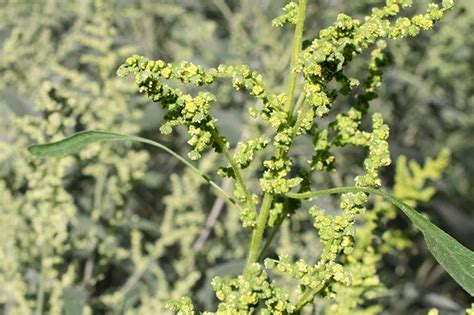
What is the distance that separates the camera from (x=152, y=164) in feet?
12.9

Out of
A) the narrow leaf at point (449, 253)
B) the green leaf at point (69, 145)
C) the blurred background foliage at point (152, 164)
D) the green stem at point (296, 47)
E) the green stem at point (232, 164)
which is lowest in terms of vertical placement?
the narrow leaf at point (449, 253)

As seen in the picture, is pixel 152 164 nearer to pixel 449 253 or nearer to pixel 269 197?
pixel 269 197

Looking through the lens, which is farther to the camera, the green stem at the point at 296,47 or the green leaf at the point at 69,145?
the green leaf at the point at 69,145

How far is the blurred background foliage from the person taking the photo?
2371 millimetres

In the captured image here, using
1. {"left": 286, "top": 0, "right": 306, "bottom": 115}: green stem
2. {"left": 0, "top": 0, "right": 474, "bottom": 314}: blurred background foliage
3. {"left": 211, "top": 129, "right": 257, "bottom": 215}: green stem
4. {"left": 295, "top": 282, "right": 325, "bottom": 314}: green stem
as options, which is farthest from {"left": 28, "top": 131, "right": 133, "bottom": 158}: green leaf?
{"left": 0, "top": 0, "right": 474, "bottom": 314}: blurred background foliage

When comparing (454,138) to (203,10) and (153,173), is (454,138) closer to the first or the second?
(203,10)

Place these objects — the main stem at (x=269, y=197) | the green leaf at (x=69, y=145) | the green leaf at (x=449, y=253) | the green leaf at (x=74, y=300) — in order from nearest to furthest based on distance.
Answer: the green leaf at (x=449, y=253) < the main stem at (x=269, y=197) < the green leaf at (x=69, y=145) < the green leaf at (x=74, y=300)

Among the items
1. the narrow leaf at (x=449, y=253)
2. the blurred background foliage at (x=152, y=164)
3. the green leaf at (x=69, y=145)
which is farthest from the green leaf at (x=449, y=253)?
the blurred background foliage at (x=152, y=164)

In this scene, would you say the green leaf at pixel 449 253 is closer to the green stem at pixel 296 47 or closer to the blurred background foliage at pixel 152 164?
the green stem at pixel 296 47

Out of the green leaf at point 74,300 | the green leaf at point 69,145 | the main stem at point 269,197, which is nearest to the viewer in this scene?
the main stem at point 269,197

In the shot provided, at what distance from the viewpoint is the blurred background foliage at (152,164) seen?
2371mm

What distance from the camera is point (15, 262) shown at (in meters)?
2.42

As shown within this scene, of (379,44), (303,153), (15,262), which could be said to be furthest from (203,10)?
(379,44)

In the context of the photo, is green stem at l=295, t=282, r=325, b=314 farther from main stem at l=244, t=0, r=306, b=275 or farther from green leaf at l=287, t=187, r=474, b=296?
green leaf at l=287, t=187, r=474, b=296
